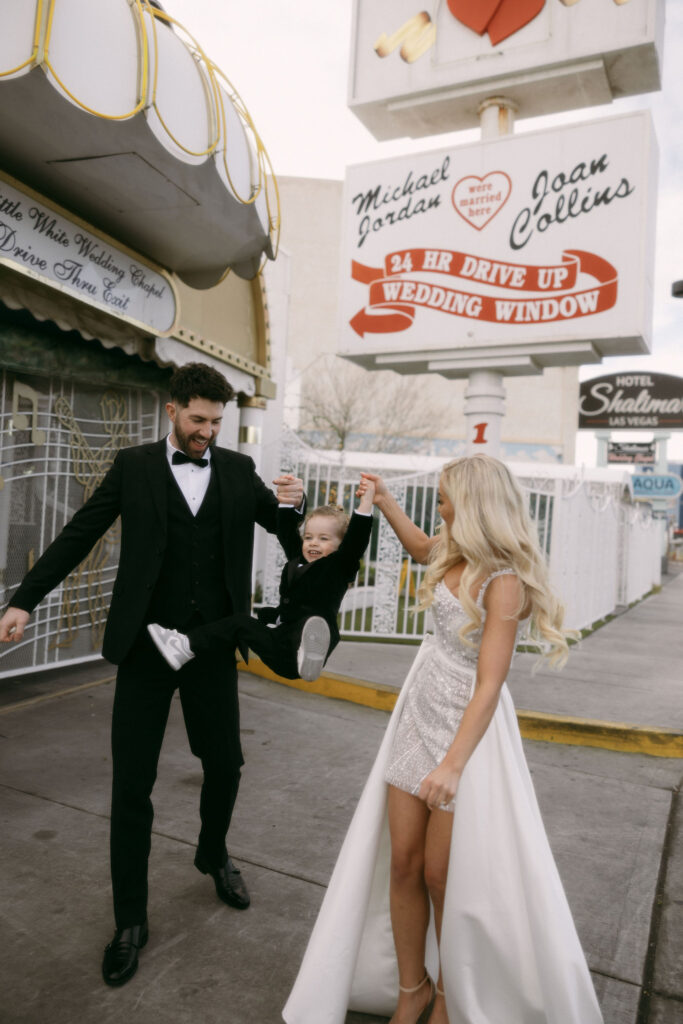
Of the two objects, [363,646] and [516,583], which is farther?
[363,646]

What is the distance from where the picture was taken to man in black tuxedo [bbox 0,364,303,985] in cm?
264

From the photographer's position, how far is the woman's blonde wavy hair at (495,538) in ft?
7.27

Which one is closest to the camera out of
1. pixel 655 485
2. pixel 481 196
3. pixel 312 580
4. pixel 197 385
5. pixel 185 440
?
pixel 197 385

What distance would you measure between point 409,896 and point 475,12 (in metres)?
8.92

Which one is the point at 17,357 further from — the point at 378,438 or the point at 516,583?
the point at 378,438

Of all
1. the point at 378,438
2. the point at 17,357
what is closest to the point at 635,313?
the point at 17,357

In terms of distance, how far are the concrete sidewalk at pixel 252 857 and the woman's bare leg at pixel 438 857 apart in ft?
1.08

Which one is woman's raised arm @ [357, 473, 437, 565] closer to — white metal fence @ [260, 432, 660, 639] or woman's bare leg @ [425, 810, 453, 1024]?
woman's bare leg @ [425, 810, 453, 1024]

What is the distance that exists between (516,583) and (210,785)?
1502mm

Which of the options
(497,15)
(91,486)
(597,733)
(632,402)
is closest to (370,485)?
(597,733)

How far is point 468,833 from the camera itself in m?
2.17

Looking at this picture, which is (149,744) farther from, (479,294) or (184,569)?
(479,294)

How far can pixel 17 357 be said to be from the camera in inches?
215

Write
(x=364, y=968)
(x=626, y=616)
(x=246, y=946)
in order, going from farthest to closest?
(x=626, y=616), (x=246, y=946), (x=364, y=968)
